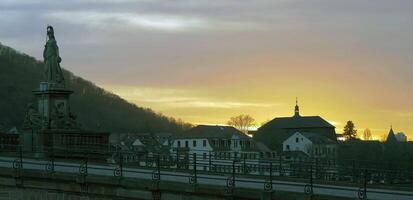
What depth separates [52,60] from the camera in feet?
108

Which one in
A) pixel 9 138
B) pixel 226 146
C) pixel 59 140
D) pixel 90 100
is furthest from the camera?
pixel 90 100

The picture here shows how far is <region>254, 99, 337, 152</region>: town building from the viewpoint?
487 ft

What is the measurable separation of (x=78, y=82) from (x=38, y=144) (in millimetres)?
117092

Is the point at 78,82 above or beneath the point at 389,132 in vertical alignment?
above

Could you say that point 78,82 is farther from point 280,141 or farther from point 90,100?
point 280,141

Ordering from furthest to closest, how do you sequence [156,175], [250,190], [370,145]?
[370,145] → [156,175] → [250,190]

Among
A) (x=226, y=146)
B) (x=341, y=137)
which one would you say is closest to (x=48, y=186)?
(x=226, y=146)

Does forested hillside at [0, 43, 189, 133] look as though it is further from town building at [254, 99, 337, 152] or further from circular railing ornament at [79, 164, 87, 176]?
circular railing ornament at [79, 164, 87, 176]

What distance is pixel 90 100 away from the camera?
135250 mm

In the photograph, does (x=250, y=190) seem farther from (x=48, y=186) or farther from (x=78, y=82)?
(x=78, y=82)

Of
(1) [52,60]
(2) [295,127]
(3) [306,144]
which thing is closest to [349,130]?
(2) [295,127]

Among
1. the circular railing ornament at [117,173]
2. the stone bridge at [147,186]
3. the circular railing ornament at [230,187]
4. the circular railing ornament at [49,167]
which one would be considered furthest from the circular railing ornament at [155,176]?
the circular railing ornament at [49,167]

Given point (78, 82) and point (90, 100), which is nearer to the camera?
point (90, 100)

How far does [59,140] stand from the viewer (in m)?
30.4
